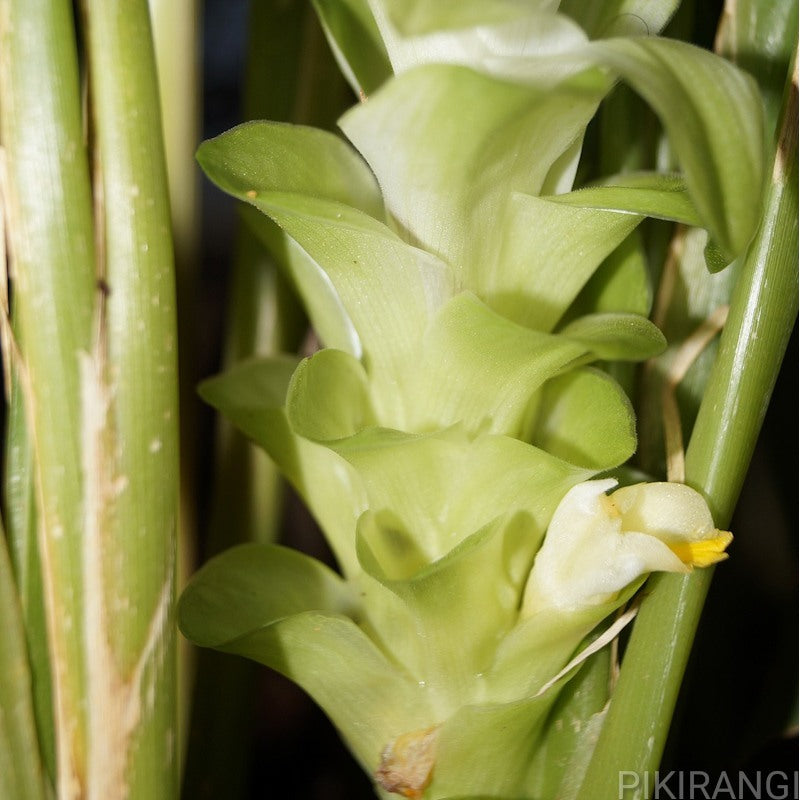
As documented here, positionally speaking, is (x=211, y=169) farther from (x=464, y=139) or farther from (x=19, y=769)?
(x=19, y=769)

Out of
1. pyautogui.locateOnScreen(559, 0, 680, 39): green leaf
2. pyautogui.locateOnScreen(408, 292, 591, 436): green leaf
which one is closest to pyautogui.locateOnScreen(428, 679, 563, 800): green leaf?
pyautogui.locateOnScreen(408, 292, 591, 436): green leaf

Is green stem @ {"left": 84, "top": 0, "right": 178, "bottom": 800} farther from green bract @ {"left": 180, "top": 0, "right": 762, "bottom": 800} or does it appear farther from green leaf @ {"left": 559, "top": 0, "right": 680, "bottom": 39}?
green leaf @ {"left": 559, "top": 0, "right": 680, "bottom": 39}

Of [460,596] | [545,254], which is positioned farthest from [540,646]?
[545,254]

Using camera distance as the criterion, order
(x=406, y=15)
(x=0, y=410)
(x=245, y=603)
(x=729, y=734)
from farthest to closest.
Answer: (x=0, y=410)
(x=729, y=734)
(x=245, y=603)
(x=406, y=15)

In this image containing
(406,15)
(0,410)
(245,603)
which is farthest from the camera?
(0,410)

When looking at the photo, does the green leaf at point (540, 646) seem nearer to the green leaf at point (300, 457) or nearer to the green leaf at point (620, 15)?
the green leaf at point (300, 457)

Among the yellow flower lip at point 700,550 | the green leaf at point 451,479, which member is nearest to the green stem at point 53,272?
the green leaf at point 451,479

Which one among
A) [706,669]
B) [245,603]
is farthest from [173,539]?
[706,669]
